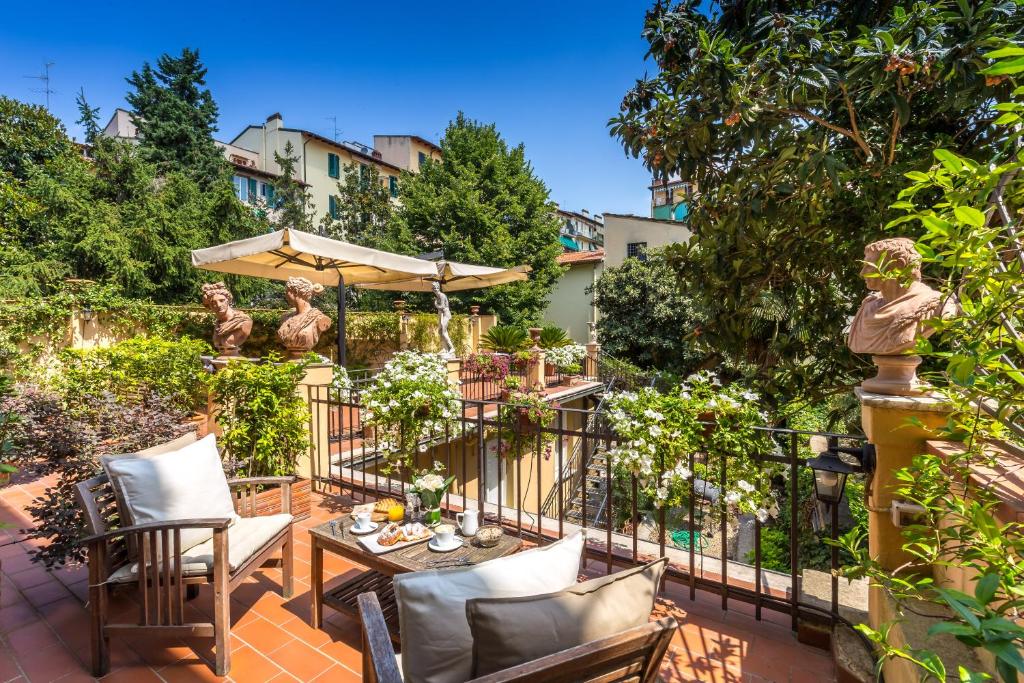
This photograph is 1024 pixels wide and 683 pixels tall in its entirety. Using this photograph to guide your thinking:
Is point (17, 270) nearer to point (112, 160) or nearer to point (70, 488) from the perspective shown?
point (112, 160)

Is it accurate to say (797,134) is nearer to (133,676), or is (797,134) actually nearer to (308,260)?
(133,676)

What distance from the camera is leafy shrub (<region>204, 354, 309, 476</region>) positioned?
14.1 ft

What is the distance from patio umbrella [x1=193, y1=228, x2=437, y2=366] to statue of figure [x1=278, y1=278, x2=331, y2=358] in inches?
18.6

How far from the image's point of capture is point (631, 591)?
4.88 feet

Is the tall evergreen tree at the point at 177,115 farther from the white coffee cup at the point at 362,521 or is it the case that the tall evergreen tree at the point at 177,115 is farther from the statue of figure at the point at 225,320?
the white coffee cup at the point at 362,521

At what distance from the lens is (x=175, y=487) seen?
8.68 feet

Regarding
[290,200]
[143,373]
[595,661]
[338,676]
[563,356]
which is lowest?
[338,676]

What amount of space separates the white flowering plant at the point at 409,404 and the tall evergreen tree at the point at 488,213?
39.9 ft

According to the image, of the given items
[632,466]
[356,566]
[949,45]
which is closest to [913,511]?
[632,466]

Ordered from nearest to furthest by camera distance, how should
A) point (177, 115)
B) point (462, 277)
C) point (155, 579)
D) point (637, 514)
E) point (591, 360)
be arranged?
point (155, 579) → point (637, 514) → point (462, 277) → point (591, 360) → point (177, 115)

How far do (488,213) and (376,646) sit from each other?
16.1 meters

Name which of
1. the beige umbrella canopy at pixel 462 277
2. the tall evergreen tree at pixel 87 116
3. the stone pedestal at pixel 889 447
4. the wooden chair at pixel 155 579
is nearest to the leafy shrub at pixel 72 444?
the wooden chair at pixel 155 579

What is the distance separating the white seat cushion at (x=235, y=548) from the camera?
2.45 m

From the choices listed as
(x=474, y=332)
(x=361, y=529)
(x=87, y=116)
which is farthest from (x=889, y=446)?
(x=87, y=116)
